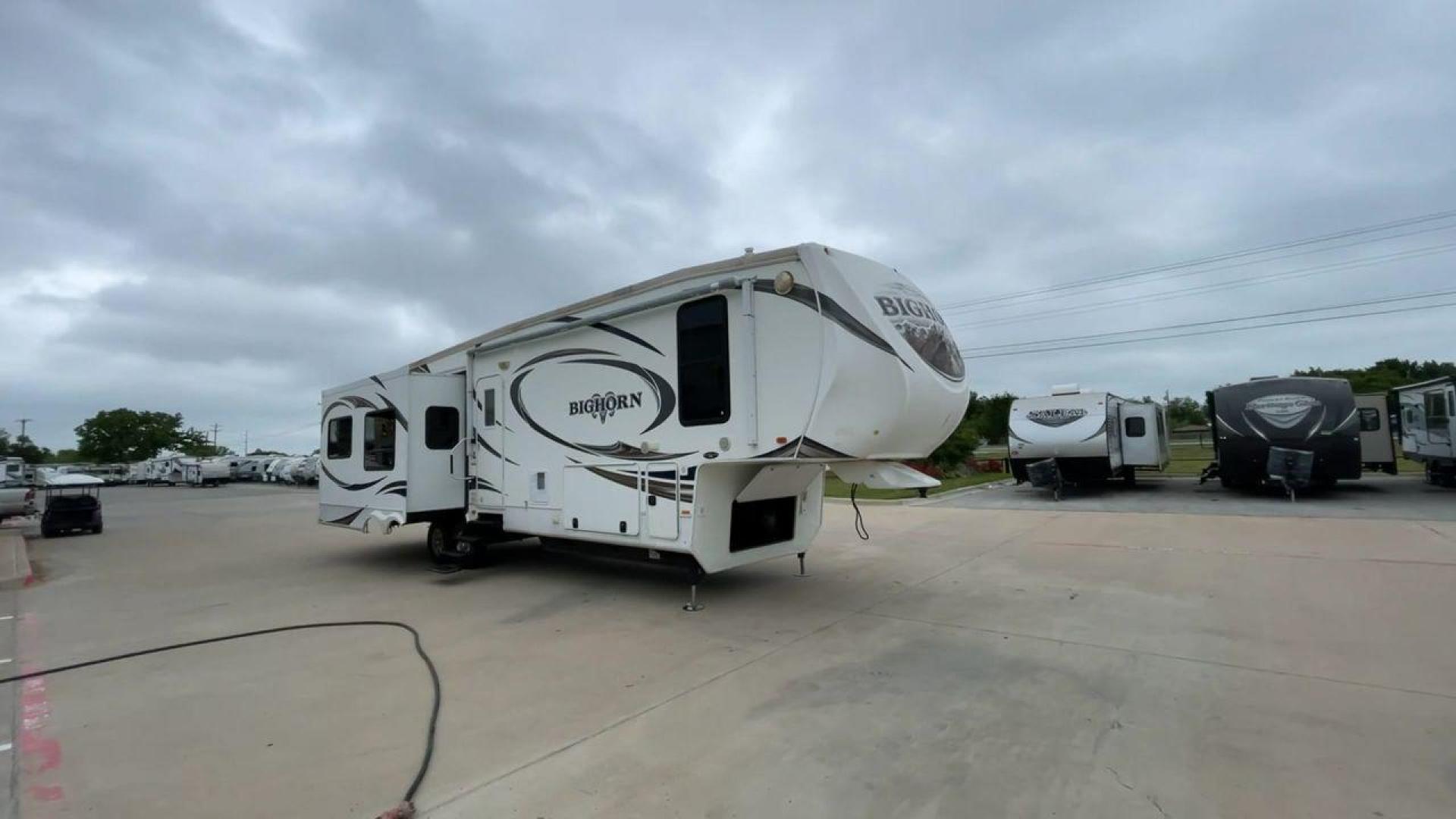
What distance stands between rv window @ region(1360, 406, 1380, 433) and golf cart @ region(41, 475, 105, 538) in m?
30.2

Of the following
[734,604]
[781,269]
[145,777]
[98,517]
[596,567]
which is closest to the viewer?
[145,777]

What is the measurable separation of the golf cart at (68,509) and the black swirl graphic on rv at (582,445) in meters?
12.8

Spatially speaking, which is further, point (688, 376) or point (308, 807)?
point (688, 376)

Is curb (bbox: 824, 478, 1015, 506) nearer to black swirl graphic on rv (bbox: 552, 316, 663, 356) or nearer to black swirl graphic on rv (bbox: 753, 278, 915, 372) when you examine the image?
black swirl graphic on rv (bbox: 552, 316, 663, 356)

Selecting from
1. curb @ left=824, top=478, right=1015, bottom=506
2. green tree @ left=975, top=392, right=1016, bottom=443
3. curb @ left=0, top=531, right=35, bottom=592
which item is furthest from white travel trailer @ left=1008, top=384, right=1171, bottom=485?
green tree @ left=975, top=392, right=1016, bottom=443

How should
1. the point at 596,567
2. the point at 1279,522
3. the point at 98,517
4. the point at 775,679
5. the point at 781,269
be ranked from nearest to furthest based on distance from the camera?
the point at 775,679
the point at 781,269
the point at 596,567
the point at 1279,522
the point at 98,517

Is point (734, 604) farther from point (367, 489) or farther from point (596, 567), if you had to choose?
point (367, 489)

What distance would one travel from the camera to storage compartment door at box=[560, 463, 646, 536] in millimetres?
6734

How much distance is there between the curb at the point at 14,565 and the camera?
28.9ft

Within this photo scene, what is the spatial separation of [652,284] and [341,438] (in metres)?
6.31

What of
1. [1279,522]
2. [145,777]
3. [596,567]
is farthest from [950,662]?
[1279,522]

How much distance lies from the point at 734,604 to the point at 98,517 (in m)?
17.1

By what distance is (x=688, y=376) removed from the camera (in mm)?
6352

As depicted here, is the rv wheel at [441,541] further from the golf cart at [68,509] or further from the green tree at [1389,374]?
the green tree at [1389,374]
